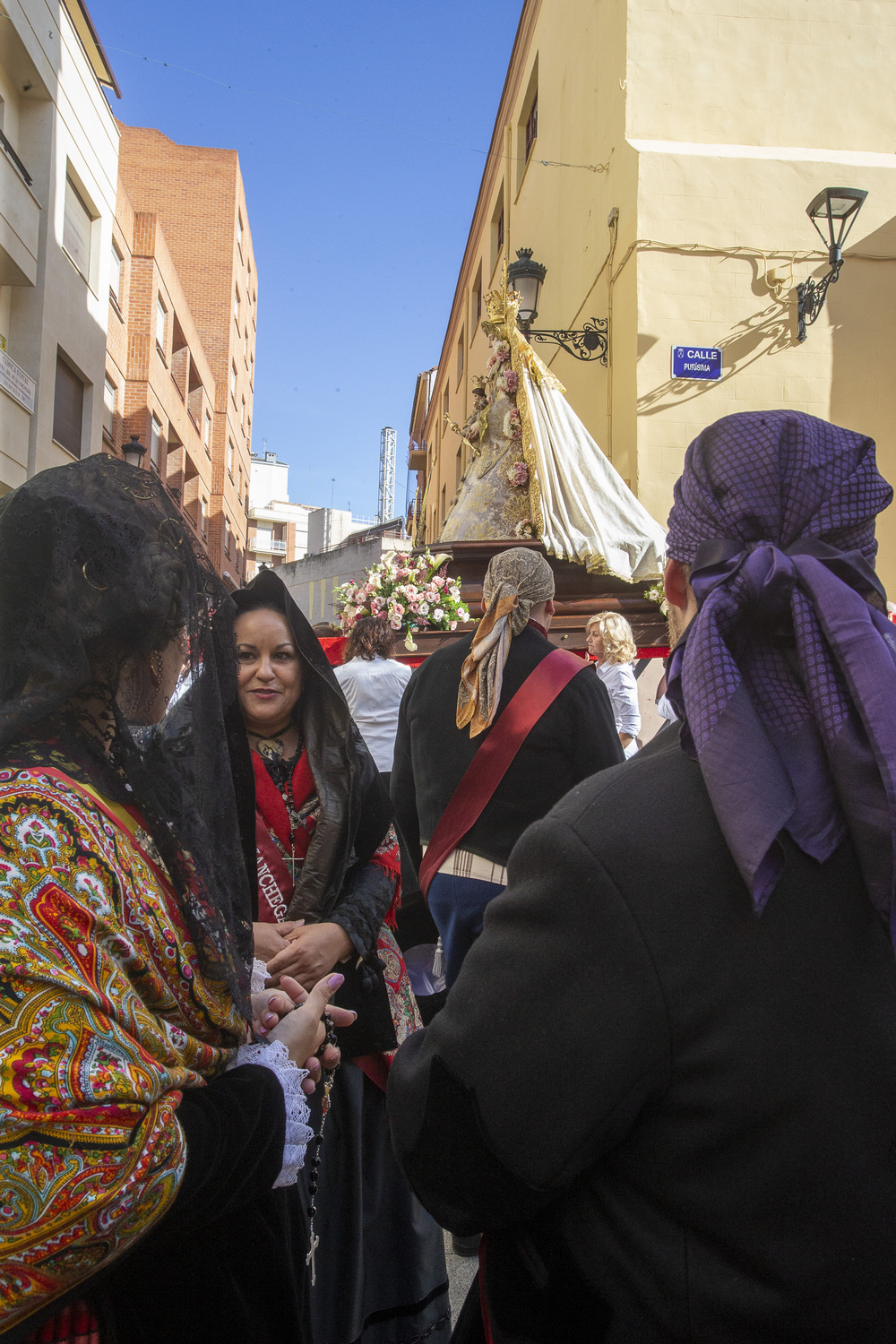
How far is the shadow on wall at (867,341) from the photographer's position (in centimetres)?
841

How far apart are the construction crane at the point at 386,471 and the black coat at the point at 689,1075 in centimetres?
5898

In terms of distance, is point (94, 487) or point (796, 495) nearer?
point (796, 495)

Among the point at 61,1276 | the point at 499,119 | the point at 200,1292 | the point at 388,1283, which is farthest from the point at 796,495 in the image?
the point at 499,119

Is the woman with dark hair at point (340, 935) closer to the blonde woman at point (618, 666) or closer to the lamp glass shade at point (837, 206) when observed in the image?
the blonde woman at point (618, 666)

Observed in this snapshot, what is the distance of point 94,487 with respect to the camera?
131 cm

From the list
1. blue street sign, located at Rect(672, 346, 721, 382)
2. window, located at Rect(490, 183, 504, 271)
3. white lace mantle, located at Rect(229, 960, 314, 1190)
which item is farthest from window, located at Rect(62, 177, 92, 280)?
white lace mantle, located at Rect(229, 960, 314, 1190)

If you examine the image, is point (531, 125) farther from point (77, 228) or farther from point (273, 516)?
point (273, 516)

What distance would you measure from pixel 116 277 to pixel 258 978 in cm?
2241

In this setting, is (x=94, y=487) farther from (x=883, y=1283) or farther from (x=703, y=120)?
(x=703, y=120)

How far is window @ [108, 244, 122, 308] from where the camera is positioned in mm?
19922

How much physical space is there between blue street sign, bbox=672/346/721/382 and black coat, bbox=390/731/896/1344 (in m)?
7.92

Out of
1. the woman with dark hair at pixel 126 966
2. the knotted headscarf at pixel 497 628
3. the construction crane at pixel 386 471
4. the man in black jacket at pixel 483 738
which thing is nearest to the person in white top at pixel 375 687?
the man in black jacket at pixel 483 738

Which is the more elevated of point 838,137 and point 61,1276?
point 838,137

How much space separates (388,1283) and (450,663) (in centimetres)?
204
